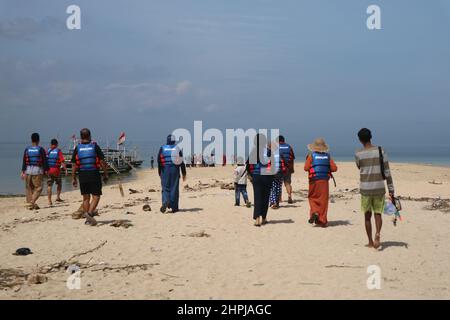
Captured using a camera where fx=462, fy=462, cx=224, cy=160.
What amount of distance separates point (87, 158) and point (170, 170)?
8.18 feet

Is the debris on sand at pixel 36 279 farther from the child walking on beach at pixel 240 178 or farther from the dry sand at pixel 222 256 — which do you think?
the child walking on beach at pixel 240 178

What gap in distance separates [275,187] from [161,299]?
7437 millimetres

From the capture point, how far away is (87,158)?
9703 mm

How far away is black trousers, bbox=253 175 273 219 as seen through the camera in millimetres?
9852

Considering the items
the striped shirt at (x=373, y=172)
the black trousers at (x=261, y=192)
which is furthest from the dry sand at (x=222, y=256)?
the striped shirt at (x=373, y=172)

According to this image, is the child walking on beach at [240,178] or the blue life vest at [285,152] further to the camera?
the child walking on beach at [240,178]

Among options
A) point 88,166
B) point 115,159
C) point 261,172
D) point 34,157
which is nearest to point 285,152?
point 261,172

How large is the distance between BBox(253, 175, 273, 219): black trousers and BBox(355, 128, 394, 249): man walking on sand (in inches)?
107

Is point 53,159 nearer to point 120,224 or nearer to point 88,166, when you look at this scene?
point 88,166

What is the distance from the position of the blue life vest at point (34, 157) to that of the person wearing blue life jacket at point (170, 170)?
3.71 metres

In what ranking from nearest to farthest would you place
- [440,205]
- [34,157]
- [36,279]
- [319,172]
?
[36,279], [319,172], [34,157], [440,205]

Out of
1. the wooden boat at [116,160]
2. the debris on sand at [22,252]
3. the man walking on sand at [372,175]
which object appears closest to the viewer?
the man walking on sand at [372,175]

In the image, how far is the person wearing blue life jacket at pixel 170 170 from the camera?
11664 millimetres

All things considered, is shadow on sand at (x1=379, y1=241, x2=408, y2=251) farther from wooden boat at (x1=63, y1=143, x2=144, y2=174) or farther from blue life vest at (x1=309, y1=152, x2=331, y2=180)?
wooden boat at (x1=63, y1=143, x2=144, y2=174)
